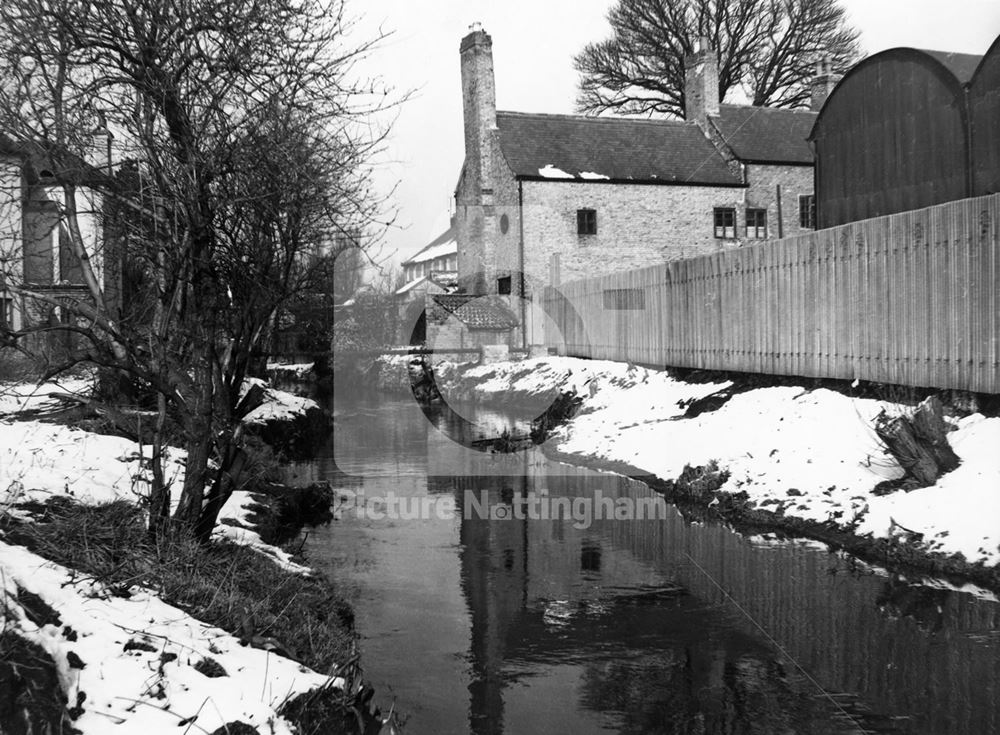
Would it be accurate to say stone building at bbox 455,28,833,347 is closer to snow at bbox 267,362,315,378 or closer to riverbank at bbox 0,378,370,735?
snow at bbox 267,362,315,378

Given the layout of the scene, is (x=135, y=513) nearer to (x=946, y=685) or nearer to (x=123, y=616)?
(x=123, y=616)

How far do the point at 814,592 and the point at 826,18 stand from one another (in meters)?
46.9

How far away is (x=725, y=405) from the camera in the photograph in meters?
17.3

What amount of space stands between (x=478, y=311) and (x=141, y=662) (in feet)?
107

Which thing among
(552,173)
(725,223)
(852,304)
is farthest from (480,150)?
(852,304)

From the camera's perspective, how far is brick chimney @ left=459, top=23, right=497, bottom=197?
3928cm

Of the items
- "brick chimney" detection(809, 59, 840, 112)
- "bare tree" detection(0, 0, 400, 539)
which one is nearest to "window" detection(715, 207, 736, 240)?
"brick chimney" detection(809, 59, 840, 112)

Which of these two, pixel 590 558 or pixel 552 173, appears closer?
pixel 590 558

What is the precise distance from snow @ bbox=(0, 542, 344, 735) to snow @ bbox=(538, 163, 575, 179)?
32377 mm

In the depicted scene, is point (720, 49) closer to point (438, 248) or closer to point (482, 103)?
point (482, 103)

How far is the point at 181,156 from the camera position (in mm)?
7855

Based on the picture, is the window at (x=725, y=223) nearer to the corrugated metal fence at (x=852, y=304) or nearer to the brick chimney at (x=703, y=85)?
the brick chimney at (x=703, y=85)

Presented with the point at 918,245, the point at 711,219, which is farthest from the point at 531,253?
the point at 918,245

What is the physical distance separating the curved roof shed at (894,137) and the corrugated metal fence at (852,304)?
14.2 feet
